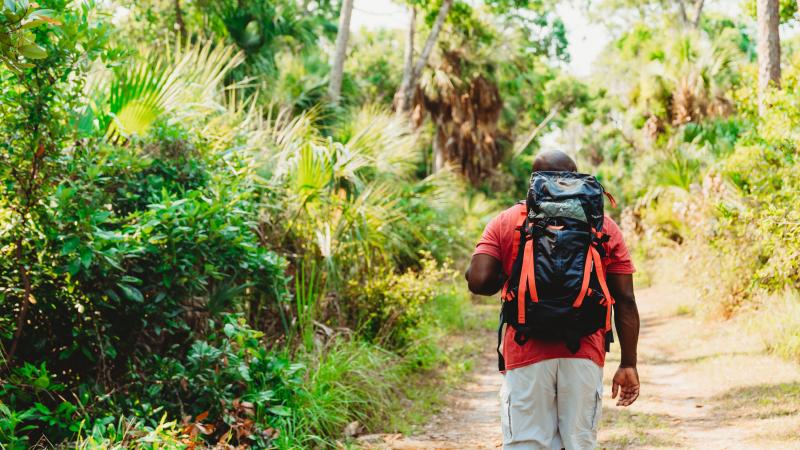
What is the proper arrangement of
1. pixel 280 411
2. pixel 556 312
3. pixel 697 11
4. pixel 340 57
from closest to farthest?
pixel 556 312
pixel 280 411
pixel 340 57
pixel 697 11

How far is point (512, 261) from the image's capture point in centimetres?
335

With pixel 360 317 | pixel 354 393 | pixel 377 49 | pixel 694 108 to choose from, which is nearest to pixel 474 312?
pixel 360 317

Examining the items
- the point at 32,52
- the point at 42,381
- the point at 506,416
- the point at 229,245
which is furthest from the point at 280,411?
the point at 32,52

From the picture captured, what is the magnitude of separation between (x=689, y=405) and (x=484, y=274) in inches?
190

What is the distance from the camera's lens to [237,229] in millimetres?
5230

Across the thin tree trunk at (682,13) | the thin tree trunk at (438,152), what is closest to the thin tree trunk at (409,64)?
the thin tree trunk at (438,152)

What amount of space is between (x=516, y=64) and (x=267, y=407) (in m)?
19.4

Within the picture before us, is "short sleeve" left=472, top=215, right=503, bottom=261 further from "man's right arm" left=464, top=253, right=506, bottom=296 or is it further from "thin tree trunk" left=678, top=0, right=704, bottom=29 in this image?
"thin tree trunk" left=678, top=0, right=704, bottom=29

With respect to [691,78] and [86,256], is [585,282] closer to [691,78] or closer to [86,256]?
[86,256]

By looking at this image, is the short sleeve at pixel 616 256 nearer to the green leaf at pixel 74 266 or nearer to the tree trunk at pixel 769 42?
the green leaf at pixel 74 266

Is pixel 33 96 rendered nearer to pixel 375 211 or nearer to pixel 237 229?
pixel 237 229

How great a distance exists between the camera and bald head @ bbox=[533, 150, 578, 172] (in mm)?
3443

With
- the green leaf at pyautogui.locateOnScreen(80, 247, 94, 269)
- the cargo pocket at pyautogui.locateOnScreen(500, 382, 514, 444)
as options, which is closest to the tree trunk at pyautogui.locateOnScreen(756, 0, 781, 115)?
the cargo pocket at pyautogui.locateOnScreen(500, 382, 514, 444)

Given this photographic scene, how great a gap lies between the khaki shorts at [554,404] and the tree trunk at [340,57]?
10.8 meters
